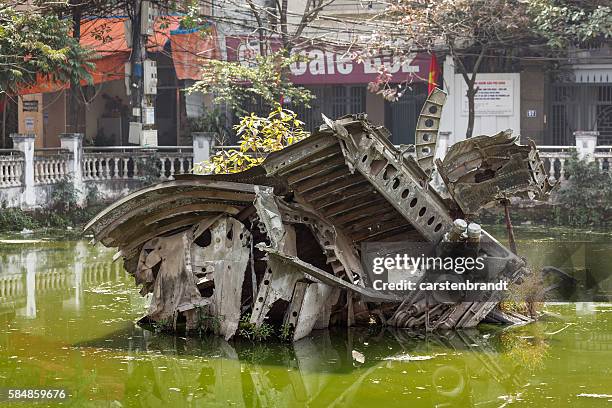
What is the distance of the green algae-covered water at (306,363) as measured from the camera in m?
9.49

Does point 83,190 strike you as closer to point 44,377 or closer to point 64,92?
point 64,92

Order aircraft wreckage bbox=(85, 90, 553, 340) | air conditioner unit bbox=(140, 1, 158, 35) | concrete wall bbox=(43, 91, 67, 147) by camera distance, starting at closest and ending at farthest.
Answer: aircraft wreckage bbox=(85, 90, 553, 340), air conditioner unit bbox=(140, 1, 158, 35), concrete wall bbox=(43, 91, 67, 147)

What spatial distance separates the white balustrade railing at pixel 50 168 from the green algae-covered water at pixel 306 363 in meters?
8.97

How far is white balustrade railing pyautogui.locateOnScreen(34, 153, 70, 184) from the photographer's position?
23094 mm

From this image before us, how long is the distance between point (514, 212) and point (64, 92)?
41.0 ft

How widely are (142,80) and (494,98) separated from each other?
10.3m

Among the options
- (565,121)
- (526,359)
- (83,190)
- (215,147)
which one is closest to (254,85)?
(215,147)

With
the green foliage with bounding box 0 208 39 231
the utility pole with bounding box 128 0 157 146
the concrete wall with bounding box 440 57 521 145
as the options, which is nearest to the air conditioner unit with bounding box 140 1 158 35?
the utility pole with bounding box 128 0 157 146

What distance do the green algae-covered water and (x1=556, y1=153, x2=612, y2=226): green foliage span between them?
9.70 metres

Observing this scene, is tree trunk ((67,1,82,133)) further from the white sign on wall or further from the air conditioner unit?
the white sign on wall

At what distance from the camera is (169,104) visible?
31844mm

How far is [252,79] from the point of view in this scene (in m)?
24.7

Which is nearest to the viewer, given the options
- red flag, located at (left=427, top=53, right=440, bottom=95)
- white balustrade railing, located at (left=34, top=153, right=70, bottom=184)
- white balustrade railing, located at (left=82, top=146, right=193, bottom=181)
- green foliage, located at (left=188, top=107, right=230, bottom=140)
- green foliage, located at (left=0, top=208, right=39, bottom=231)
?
green foliage, located at (left=0, top=208, right=39, bottom=231)

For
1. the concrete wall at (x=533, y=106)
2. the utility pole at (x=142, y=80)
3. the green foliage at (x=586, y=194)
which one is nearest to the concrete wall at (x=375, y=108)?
the concrete wall at (x=533, y=106)
